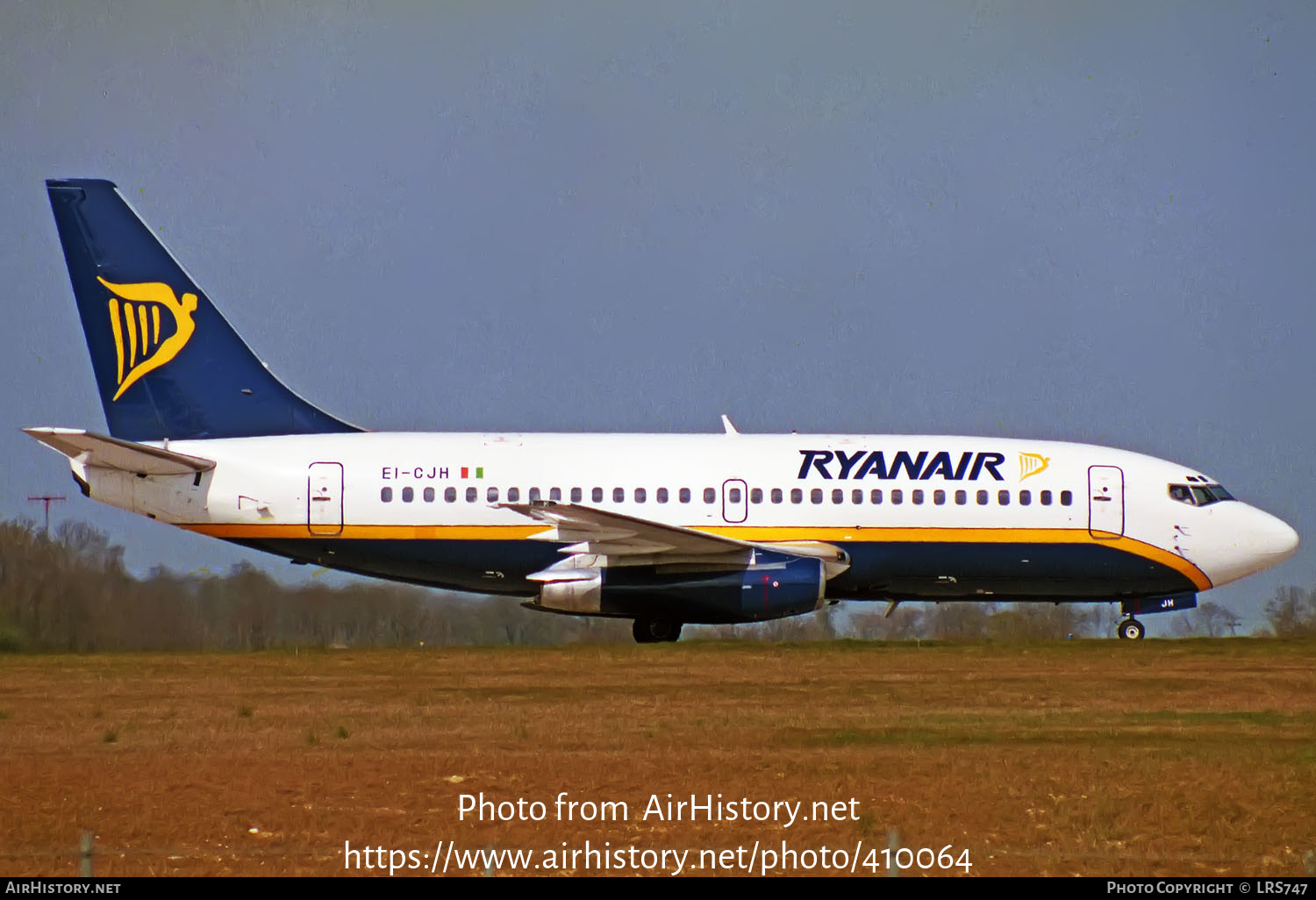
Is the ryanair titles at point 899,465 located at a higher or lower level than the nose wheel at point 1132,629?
higher

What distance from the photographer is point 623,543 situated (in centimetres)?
2811

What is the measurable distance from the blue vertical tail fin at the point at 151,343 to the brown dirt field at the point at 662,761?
18.5 feet

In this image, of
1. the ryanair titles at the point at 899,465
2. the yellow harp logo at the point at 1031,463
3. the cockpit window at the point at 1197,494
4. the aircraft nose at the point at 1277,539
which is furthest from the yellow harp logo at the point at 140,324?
the aircraft nose at the point at 1277,539

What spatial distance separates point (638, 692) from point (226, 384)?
11252 millimetres

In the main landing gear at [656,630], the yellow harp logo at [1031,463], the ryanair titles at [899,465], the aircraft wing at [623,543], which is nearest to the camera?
the aircraft wing at [623,543]

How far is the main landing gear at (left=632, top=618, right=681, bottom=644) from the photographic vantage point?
29922 millimetres

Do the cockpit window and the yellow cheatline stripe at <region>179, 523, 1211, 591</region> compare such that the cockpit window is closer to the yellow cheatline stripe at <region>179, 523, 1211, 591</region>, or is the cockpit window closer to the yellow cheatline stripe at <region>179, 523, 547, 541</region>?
the yellow cheatline stripe at <region>179, 523, 1211, 591</region>

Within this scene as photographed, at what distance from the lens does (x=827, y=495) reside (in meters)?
29.5

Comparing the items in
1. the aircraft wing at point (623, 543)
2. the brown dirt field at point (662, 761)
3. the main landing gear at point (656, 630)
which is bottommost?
the brown dirt field at point (662, 761)

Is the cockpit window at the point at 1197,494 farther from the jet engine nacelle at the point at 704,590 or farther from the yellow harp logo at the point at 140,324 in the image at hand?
the yellow harp logo at the point at 140,324

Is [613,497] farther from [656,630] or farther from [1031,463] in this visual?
[1031,463]

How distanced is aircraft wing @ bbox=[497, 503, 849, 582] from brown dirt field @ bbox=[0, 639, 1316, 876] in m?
2.84

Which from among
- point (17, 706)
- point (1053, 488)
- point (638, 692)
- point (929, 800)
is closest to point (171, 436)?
point (17, 706)

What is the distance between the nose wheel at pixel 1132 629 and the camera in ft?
102
